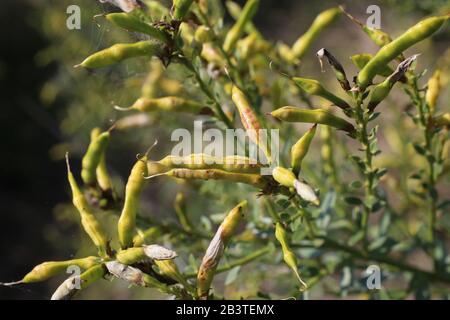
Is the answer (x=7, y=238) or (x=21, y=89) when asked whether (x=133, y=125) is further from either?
(x=21, y=89)

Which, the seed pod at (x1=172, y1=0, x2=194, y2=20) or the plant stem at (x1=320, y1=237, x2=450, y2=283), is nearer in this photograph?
the seed pod at (x1=172, y1=0, x2=194, y2=20)

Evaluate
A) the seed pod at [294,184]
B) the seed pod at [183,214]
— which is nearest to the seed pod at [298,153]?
the seed pod at [294,184]

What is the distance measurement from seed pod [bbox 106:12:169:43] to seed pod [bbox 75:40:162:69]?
1.9 inches

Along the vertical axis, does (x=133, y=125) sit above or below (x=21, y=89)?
below

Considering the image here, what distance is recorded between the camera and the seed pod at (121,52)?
1.41 m

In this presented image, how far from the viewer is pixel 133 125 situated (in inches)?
87.7

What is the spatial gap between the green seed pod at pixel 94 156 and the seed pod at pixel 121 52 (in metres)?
0.23

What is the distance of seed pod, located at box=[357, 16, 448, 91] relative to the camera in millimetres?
1281

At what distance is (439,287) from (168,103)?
113 cm

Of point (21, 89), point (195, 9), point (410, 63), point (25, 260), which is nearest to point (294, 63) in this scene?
point (195, 9)

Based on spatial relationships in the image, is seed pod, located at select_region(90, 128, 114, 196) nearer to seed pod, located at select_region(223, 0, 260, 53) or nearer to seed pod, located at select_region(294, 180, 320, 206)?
seed pod, located at select_region(223, 0, 260, 53)

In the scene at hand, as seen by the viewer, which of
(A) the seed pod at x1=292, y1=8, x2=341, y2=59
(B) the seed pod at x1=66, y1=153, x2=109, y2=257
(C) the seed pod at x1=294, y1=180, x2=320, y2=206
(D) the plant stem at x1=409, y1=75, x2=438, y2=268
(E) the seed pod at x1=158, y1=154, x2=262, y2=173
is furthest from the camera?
(A) the seed pod at x1=292, y1=8, x2=341, y2=59

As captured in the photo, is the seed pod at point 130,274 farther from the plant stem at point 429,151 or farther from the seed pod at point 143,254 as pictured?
the plant stem at point 429,151

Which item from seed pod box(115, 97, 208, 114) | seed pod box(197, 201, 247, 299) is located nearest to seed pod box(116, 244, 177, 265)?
seed pod box(197, 201, 247, 299)
